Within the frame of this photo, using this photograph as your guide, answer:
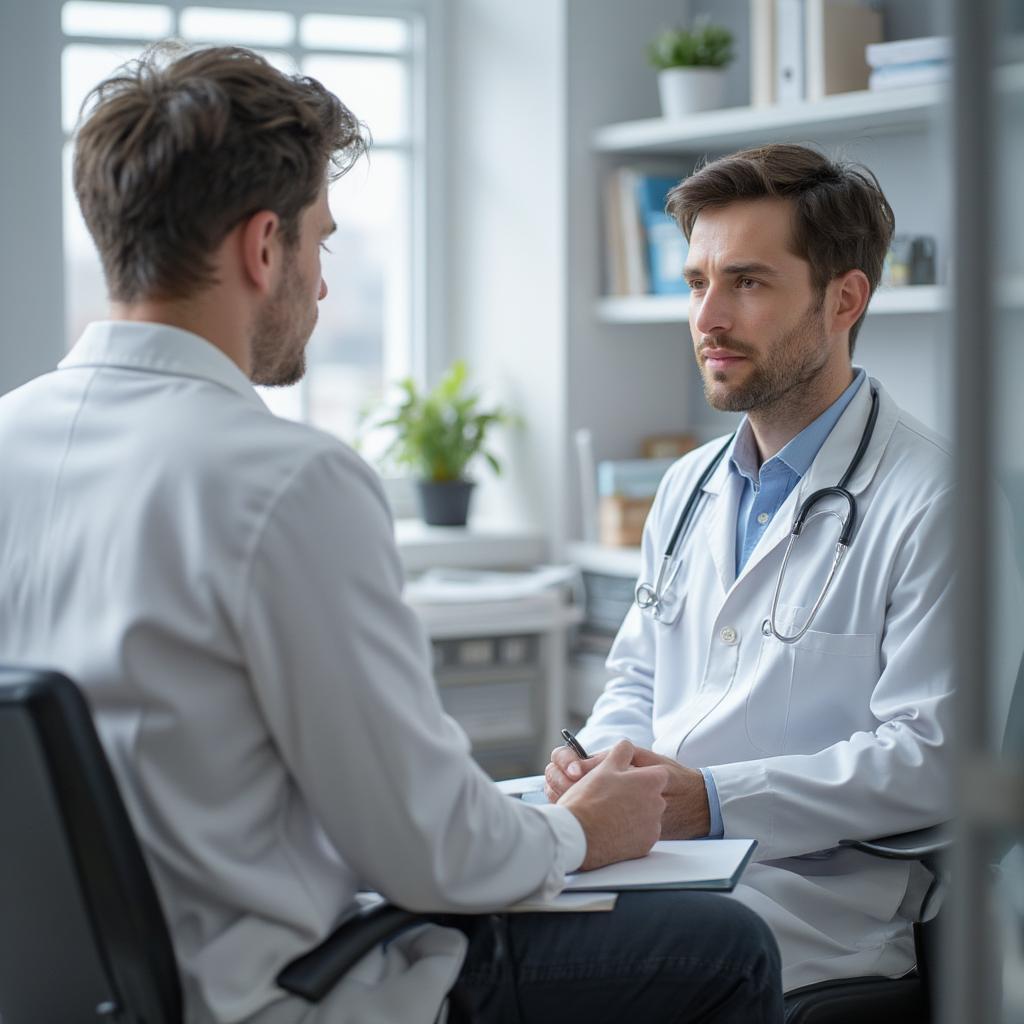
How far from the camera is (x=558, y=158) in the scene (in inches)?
142

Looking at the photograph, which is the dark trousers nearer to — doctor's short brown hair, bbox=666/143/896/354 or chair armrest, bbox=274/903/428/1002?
chair armrest, bbox=274/903/428/1002

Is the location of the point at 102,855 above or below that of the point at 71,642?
below

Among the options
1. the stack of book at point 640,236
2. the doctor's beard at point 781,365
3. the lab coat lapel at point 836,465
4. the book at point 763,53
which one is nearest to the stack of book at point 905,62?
the book at point 763,53

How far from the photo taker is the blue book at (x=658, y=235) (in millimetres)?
3469

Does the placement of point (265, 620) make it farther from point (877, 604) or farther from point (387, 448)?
point (387, 448)

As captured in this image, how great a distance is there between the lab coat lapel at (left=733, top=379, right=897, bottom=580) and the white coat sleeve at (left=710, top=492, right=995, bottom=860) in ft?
0.55

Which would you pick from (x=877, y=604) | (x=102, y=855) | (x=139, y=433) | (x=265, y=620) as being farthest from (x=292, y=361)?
(x=877, y=604)

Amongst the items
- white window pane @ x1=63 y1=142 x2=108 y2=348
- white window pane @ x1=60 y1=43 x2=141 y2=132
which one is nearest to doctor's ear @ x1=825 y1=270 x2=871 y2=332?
white window pane @ x1=63 y1=142 x2=108 y2=348

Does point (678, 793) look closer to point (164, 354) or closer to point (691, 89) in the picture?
point (164, 354)

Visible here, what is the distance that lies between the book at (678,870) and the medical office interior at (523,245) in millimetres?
1521

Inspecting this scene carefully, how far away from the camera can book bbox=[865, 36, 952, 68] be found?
2.86 metres

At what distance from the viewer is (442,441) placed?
3.73 metres

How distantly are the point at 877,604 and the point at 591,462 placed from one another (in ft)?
6.17

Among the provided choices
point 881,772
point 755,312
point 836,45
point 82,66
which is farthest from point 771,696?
point 82,66
